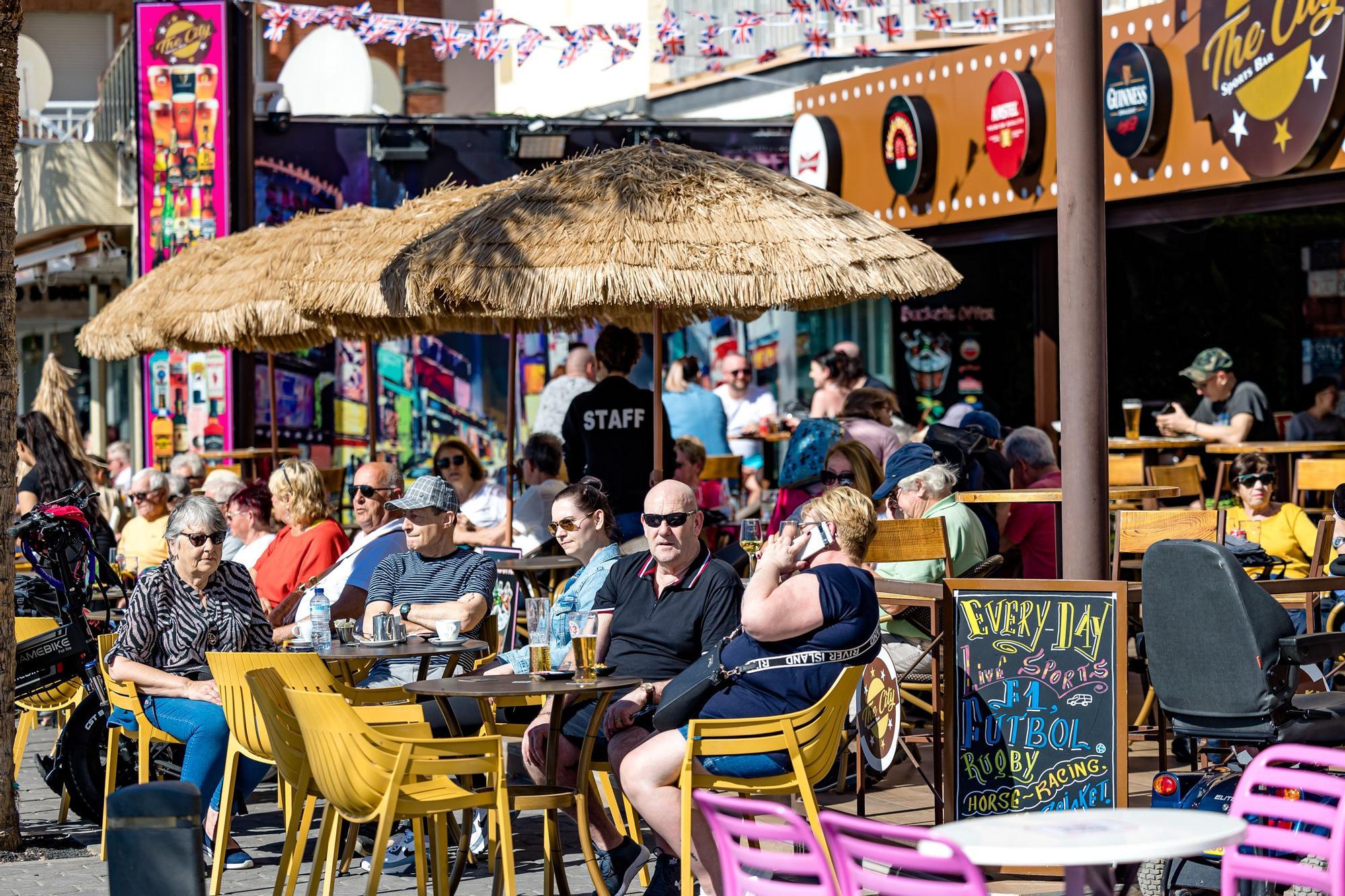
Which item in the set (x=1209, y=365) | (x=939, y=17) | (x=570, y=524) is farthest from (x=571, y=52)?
(x=570, y=524)

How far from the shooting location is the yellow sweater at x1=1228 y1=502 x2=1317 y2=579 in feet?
30.0

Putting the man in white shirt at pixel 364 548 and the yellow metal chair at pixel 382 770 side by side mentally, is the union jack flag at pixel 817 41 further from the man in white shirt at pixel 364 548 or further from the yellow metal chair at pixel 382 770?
the yellow metal chair at pixel 382 770

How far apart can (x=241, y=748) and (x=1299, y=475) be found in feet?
23.3

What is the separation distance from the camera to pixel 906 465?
8.46 m

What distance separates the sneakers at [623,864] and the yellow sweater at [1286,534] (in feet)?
14.1

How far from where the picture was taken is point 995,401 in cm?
1625

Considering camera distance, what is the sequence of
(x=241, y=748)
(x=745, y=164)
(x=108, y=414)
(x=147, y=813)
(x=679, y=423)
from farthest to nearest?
(x=108, y=414), (x=679, y=423), (x=745, y=164), (x=241, y=748), (x=147, y=813)

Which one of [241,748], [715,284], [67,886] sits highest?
[715,284]

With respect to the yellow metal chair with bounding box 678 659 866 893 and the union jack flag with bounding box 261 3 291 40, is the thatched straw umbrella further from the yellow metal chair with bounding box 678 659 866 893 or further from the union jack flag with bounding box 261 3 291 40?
the union jack flag with bounding box 261 3 291 40

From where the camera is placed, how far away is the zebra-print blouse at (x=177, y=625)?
6980 mm

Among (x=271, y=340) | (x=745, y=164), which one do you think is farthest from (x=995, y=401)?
(x=745, y=164)

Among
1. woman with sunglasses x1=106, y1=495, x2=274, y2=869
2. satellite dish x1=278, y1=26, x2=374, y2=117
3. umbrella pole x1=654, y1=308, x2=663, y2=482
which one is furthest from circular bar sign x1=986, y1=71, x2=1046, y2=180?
satellite dish x1=278, y1=26, x2=374, y2=117

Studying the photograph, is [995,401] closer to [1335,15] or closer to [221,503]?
[1335,15]

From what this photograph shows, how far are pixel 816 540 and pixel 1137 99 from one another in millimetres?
7654
